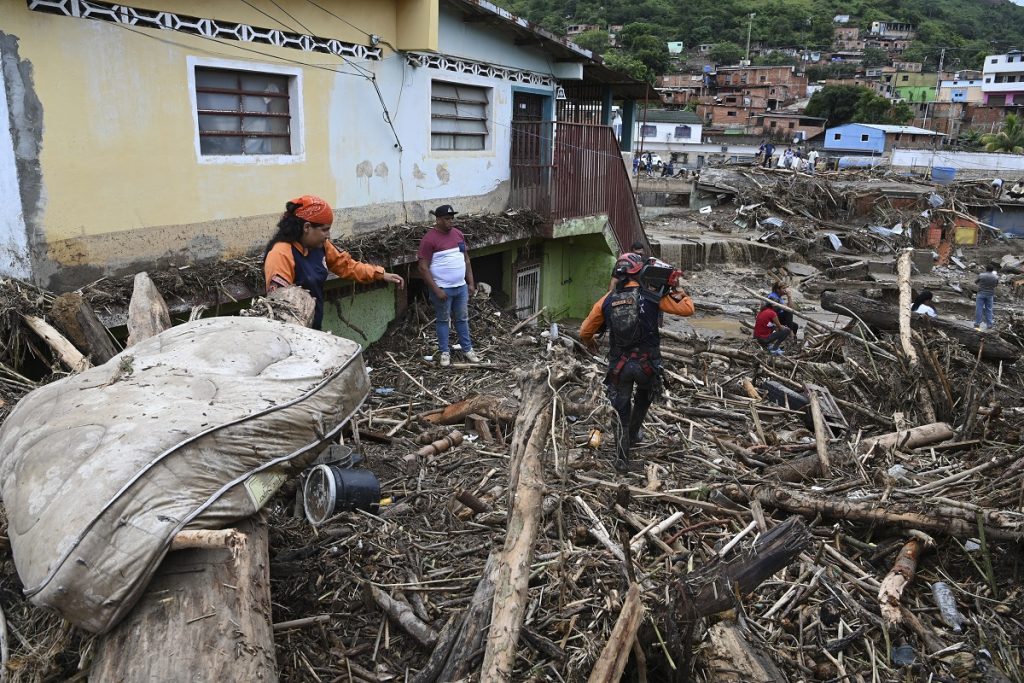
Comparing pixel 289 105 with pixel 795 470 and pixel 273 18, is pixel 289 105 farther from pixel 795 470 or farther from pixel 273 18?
pixel 795 470

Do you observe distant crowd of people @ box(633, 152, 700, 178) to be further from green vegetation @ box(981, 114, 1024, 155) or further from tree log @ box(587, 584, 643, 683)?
tree log @ box(587, 584, 643, 683)

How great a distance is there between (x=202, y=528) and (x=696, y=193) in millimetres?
29260

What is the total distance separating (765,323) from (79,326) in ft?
27.6

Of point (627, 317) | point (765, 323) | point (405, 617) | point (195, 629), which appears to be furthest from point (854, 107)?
point (195, 629)

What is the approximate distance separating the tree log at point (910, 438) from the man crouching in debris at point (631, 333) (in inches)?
84.0

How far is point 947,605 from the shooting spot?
423 centimetres

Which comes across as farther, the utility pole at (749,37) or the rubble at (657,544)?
the utility pole at (749,37)

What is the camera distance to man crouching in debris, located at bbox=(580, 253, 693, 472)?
566 centimetres

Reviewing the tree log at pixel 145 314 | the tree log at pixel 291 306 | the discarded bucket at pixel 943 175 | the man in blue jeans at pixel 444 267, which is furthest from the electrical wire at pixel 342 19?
the discarded bucket at pixel 943 175

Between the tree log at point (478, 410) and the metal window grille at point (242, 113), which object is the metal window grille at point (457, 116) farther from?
the tree log at point (478, 410)

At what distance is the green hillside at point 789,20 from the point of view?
9884cm

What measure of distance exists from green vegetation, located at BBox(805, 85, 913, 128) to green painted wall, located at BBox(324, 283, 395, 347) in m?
62.4

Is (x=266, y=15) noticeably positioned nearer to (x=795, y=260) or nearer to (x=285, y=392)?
(x=285, y=392)

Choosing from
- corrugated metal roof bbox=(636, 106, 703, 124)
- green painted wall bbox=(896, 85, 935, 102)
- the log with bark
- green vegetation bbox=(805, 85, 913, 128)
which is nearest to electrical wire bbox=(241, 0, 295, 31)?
the log with bark
